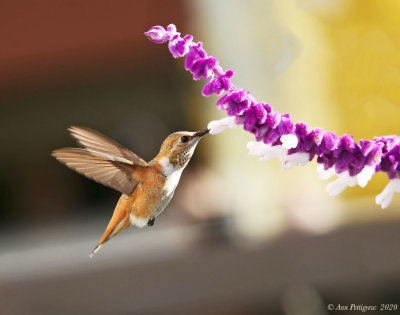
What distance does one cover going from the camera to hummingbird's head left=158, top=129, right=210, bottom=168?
0.82 m

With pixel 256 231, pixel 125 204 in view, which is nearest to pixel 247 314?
pixel 256 231

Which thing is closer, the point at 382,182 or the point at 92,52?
the point at 382,182

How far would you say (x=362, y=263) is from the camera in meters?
3.84

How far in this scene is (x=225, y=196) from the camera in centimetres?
426

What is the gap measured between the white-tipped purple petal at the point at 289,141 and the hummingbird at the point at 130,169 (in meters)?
0.14

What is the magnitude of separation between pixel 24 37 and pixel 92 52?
44 cm

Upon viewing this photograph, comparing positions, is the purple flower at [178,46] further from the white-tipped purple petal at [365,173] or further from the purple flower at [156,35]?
the white-tipped purple petal at [365,173]

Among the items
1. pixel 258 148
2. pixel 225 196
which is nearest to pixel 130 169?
pixel 258 148

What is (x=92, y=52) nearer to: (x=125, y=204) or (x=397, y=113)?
(x=397, y=113)

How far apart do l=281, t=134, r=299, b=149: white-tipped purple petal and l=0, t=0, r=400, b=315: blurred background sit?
8.31ft

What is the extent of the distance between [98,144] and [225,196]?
3.41 m

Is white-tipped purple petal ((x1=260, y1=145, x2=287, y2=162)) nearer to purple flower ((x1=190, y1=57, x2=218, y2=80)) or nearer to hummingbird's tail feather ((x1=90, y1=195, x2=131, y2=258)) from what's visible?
purple flower ((x1=190, y1=57, x2=218, y2=80))

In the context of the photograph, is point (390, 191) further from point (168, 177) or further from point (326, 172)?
point (168, 177)

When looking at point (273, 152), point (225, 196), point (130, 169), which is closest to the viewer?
point (273, 152)
